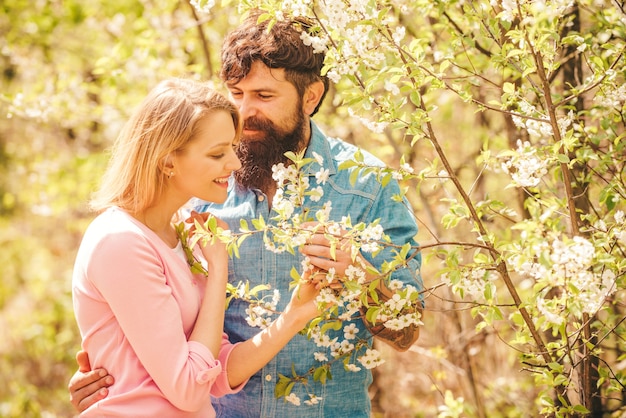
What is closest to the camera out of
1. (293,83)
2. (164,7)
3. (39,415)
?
(293,83)

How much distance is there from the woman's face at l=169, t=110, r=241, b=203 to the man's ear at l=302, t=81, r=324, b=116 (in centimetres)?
56

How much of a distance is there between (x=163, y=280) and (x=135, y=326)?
0.51 feet

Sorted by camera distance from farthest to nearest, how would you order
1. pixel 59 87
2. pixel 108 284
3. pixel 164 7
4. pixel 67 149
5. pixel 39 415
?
pixel 67 149
pixel 39 415
pixel 164 7
pixel 59 87
pixel 108 284

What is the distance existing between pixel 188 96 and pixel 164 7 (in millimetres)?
2741

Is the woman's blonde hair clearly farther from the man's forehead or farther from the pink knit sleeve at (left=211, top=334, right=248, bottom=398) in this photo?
the pink knit sleeve at (left=211, top=334, right=248, bottom=398)

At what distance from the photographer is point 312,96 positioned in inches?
107

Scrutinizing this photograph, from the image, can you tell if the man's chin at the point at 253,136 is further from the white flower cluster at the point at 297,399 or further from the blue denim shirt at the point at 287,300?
the white flower cluster at the point at 297,399

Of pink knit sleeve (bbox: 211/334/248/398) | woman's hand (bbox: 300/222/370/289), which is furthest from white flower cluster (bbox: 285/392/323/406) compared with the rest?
woman's hand (bbox: 300/222/370/289)

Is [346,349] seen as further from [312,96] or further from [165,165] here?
[312,96]

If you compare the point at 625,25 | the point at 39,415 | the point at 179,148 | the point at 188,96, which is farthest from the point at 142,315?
the point at 39,415

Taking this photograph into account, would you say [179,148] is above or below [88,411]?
above

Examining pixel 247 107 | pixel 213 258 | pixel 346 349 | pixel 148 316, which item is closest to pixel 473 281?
pixel 346 349

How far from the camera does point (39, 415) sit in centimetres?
584

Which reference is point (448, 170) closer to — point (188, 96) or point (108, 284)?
point (188, 96)
